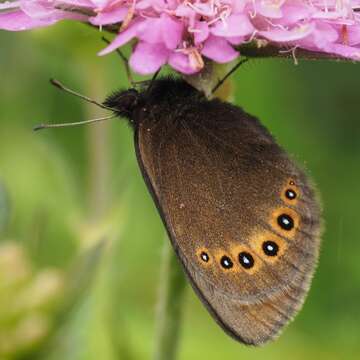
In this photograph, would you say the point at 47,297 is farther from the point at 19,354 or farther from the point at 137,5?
the point at 137,5

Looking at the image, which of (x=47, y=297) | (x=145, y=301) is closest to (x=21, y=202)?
(x=145, y=301)

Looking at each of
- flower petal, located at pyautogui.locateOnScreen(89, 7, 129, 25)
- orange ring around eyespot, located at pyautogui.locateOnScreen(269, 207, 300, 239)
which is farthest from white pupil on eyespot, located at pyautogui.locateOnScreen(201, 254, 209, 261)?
flower petal, located at pyautogui.locateOnScreen(89, 7, 129, 25)

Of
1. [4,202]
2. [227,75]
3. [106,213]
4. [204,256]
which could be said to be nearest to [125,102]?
[227,75]

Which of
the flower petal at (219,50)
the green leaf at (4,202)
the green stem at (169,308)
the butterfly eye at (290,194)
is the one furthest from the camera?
the green leaf at (4,202)

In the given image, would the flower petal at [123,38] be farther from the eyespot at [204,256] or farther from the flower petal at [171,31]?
the eyespot at [204,256]

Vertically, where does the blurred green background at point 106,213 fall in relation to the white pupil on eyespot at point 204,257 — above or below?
below

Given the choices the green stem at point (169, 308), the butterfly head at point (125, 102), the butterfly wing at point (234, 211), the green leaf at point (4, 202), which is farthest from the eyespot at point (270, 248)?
the green leaf at point (4, 202)

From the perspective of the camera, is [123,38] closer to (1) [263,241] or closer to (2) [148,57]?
(2) [148,57]
